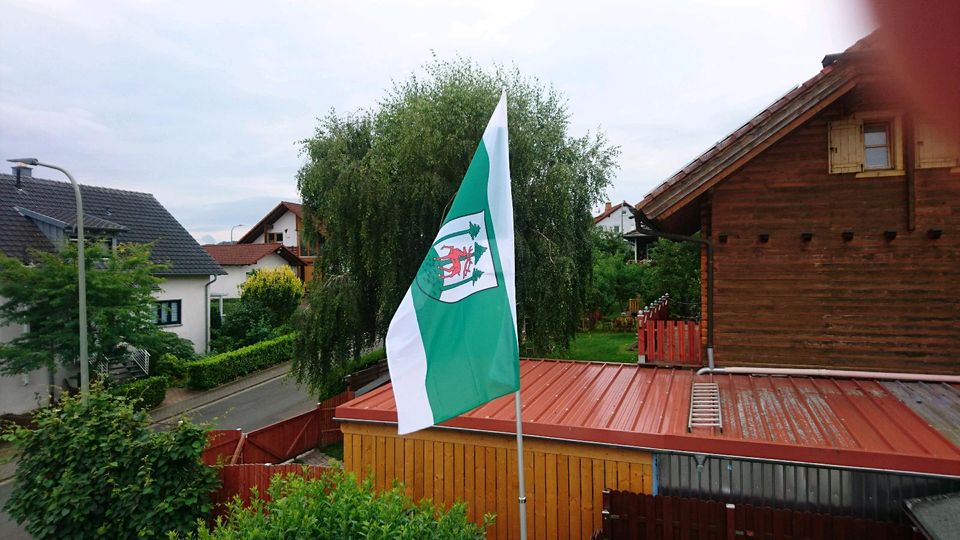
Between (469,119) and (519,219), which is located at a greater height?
(469,119)

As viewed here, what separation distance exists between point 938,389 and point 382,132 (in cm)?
1288

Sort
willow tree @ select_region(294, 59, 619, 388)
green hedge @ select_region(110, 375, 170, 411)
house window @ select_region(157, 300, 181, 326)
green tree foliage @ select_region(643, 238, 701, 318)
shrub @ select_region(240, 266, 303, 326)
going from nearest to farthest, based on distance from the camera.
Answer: willow tree @ select_region(294, 59, 619, 388)
green hedge @ select_region(110, 375, 170, 411)
green tree foliage @ select_region(643, 238, 701, 318)
house window @ select_region(157, 300, 181, 326)
shrub @ select_region(240, 266, 303, 326)

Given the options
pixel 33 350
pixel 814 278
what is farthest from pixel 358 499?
pixel 33 350

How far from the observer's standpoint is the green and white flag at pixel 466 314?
4816mm

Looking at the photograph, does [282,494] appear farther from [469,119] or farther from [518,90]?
[518,90]

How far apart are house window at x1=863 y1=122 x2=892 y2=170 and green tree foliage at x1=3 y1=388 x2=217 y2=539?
10.7m

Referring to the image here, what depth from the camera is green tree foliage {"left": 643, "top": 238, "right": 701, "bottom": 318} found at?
1946cm

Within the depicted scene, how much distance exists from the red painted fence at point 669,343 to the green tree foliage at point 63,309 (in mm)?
15374

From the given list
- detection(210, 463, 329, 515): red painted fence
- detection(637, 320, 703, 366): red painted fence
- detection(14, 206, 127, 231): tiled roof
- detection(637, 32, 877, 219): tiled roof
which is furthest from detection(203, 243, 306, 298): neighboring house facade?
detection(637, 32, 877, 219): tiled roof

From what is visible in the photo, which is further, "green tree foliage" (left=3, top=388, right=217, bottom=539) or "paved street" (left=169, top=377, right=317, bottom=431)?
"paved street" (left=169, top=377, right=317, bottom=431)

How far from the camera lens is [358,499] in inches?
201

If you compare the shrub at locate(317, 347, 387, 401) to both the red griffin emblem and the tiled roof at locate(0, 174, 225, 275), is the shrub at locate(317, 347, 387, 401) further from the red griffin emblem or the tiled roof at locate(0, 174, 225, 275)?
the red griffin emblem

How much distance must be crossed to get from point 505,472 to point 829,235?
20.5 feet

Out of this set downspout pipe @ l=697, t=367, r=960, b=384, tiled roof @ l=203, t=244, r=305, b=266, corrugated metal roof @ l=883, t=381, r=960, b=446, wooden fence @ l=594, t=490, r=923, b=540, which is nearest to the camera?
wooden fence @ l=594, t=490, r=923, b=540
